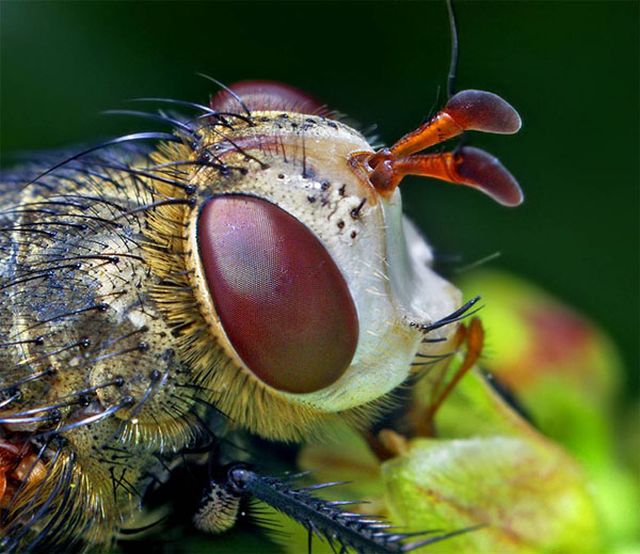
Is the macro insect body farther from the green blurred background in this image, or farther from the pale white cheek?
the green blurred background

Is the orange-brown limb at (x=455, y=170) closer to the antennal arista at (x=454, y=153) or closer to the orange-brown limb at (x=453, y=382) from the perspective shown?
the antennal arista at (x=454, y=153)

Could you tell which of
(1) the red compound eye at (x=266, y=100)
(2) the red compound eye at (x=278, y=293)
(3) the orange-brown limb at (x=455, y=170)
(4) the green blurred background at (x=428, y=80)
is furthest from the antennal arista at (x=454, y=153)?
(4) the green blurred background at (x=428, y=80)

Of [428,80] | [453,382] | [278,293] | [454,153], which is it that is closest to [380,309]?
[278,293]

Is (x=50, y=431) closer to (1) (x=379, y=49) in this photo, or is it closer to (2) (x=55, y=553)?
(2) (x=55, y=553)

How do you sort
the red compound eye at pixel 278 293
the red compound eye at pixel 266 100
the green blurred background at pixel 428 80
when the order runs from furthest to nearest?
the green blurred background at pixel 428 80 < the red compound eye at pixel 266 100 < the red compound eye at pixel 278 293

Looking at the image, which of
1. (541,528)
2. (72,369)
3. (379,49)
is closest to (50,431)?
(72,369)

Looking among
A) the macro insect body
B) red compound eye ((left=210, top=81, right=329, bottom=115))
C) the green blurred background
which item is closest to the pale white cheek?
the macro insect body
